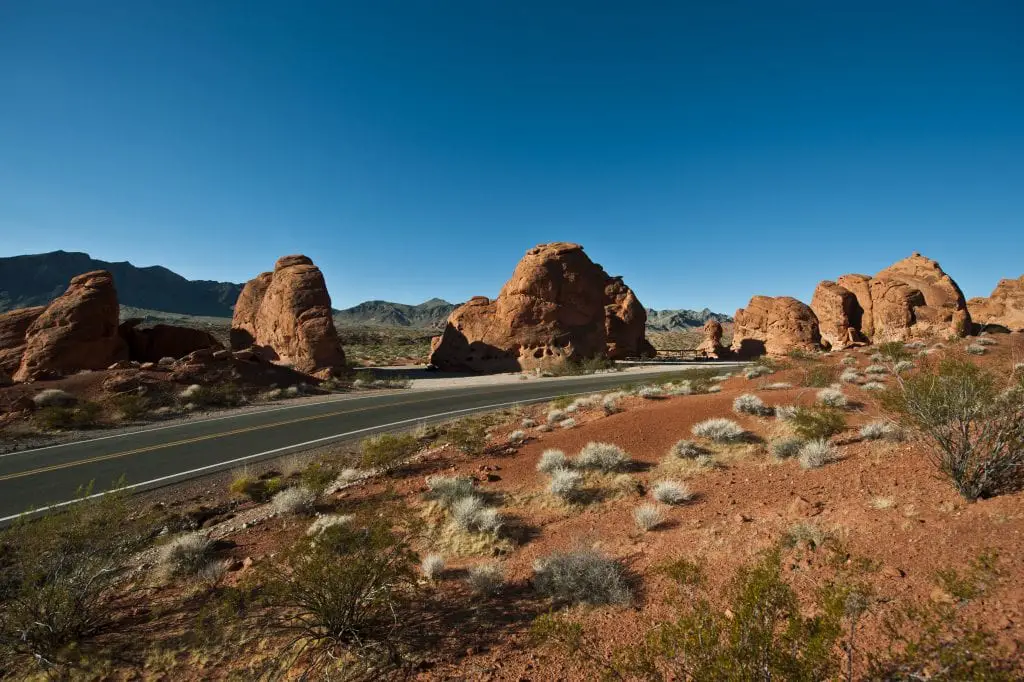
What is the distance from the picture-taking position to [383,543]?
4.05m

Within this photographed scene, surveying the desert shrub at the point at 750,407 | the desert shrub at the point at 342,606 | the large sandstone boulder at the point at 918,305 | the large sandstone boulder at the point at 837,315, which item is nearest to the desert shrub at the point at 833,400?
the desert shrub at the point at 750,407

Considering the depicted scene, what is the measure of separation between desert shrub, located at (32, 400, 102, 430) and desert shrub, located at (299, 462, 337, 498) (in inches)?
435

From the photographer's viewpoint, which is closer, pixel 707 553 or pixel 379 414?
pixel 707 553

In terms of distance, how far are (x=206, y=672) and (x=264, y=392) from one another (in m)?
18.3

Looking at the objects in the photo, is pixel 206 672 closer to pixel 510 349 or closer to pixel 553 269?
pixel 510 349

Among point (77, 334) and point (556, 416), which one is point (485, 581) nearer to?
point (556, 416)

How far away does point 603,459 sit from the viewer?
766 centimetres

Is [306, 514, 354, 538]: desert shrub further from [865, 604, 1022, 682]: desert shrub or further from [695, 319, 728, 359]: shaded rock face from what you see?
[695, 319, 728, 359]: shaded rock face

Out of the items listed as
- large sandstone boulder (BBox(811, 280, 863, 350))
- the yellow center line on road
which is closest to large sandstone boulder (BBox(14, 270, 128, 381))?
the yellow center line on road

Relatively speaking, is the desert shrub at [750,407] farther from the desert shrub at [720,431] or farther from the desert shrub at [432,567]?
the desert shrub at [432,567]

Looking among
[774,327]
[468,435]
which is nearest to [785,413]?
[468,435]

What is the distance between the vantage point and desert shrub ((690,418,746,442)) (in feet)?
27.8

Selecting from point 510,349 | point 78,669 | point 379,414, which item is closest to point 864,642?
point 78,669

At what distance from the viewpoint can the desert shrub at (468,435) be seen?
30.9ft
